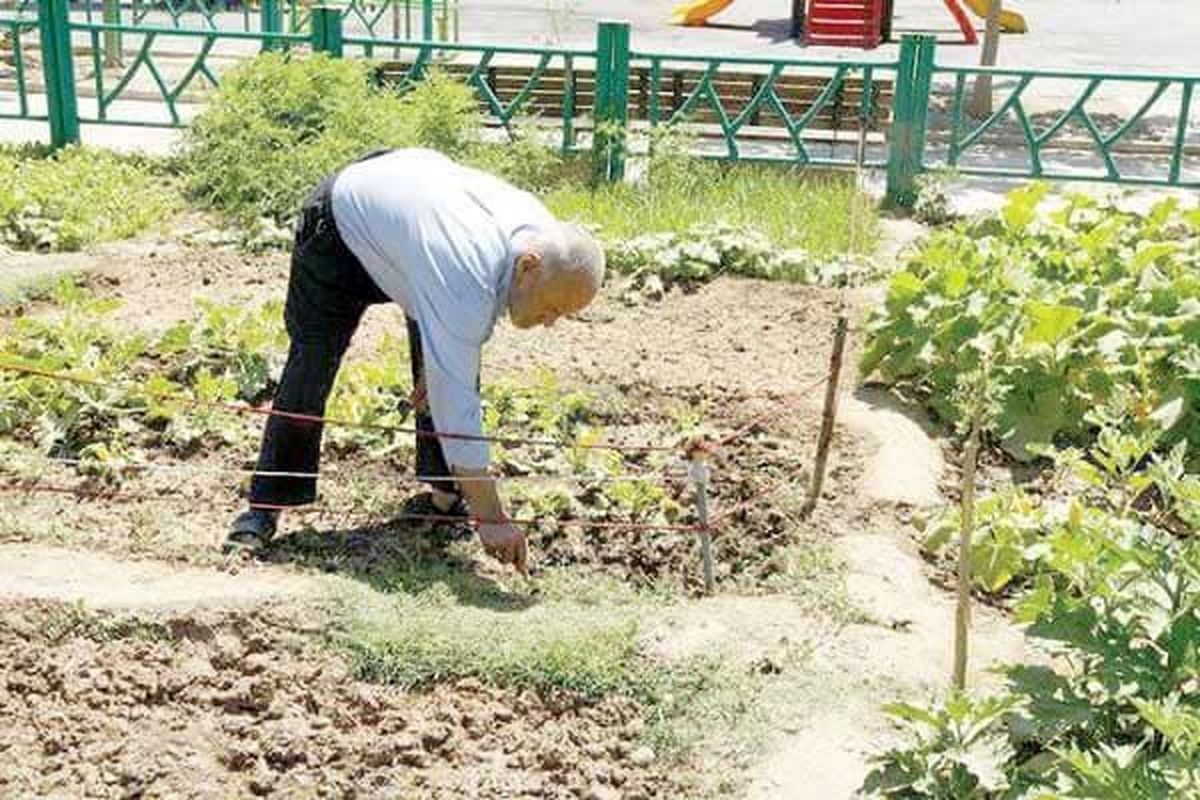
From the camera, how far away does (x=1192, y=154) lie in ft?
41.7

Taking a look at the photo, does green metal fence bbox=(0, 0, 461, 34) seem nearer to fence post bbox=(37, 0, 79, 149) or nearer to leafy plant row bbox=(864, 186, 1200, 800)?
fence post bbox=(37, 0, 79, 149)

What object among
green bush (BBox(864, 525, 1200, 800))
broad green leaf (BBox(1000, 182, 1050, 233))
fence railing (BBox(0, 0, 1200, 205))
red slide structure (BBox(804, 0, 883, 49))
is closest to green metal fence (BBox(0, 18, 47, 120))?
fence railing (BBox(0, 0, 1200, 205))

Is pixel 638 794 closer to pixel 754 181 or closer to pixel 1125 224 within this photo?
pixel 1125 224

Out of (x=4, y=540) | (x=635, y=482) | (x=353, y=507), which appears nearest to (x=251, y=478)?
(x=353, y=507)

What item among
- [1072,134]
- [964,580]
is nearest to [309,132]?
[964,580]

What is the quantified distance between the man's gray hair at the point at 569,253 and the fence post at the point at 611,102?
579 centimetres

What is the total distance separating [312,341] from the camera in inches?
185

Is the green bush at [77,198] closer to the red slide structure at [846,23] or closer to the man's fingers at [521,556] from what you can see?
the man's fingers at [521,556]

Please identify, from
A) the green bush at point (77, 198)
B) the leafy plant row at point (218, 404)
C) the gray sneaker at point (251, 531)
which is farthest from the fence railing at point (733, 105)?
the gray sneaker at point (251, 531)

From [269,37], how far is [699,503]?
6678 mm

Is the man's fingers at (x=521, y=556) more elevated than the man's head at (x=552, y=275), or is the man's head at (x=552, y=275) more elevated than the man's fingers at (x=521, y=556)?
the man's head at (x=552, y=275)

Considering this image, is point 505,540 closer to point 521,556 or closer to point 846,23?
point 521,556

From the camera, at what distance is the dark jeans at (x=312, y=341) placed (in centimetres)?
455

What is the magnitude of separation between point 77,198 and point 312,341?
4.84 m
